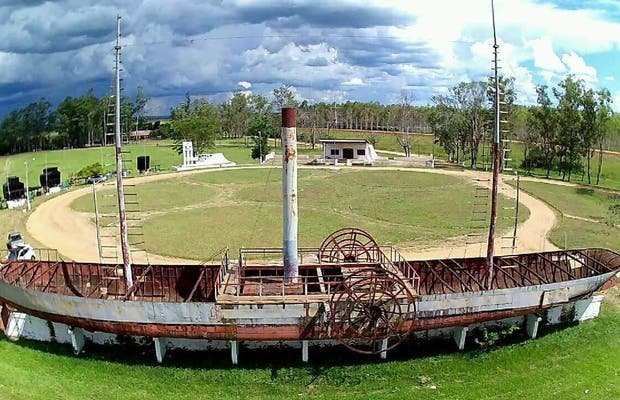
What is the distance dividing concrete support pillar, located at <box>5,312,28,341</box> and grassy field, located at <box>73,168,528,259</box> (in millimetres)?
11121

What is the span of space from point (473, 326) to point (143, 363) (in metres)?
10.0

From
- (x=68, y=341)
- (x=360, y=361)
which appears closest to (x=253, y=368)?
(x=360, y=361)

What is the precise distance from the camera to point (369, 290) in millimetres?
15797

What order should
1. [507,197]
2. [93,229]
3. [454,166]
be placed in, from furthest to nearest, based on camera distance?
1. [454,166]
2. [507,197]
3. [93,229]

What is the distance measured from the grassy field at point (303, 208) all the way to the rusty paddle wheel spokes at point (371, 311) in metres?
14.2

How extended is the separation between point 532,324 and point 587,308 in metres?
2.46

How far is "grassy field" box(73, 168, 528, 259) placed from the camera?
3266 centimetres

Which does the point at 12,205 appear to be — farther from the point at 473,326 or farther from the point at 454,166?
the point at 454,166

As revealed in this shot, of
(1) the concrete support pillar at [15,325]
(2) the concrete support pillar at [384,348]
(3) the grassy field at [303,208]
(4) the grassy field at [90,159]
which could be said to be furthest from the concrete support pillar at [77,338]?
(4) the grassy field at [90,159]

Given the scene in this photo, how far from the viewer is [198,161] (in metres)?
73.5

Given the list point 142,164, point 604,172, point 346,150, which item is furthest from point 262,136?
point 604,172

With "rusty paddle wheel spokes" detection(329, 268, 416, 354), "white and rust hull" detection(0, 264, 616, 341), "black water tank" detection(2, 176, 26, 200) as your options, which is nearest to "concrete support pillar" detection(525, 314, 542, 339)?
"white and rust hull" detection(0, 264, 616, 341)

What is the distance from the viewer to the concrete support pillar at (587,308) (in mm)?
18969

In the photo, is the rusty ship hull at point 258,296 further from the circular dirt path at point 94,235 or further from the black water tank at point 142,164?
the black water tank at point 142,164
